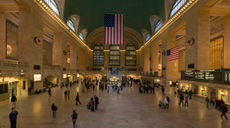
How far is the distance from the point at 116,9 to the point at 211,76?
29.4 m

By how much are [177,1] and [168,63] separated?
11138 millimetres

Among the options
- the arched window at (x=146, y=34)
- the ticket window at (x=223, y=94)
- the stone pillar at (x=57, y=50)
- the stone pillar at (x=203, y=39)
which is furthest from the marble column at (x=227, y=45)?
the stone pillar at (x=57, y=50)

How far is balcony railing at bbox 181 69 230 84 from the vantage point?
11779 millimetres

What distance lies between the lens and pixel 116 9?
37219mm

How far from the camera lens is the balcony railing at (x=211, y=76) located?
11779 millimetres

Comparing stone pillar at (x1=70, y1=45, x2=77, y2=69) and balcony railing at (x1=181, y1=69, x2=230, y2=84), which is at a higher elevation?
stone pillar at (x1=70, y1=45, x2=77, y2=69)

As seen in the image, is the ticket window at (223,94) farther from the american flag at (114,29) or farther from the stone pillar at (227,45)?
the american flag at (114,29)

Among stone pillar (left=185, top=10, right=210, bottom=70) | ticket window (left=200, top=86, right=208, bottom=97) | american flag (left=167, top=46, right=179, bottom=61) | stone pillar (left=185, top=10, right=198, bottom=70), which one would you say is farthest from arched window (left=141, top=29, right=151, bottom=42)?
ticket window (left=200, top=86, right=208, bottom=97)

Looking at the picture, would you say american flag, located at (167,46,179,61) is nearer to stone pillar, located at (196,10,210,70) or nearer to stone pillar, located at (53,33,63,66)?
stone pillar, located at (196,10,210,70)

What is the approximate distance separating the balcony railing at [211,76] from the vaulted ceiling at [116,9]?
1694 centimetres

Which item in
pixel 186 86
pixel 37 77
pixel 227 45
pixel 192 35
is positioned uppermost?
pixel 192 35

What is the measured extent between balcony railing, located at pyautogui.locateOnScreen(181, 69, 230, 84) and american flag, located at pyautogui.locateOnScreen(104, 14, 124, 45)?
13.0 metres

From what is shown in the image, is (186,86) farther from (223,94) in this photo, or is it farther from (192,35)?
(192,35)

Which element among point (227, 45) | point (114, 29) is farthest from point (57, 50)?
point (227, 45)
